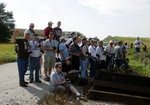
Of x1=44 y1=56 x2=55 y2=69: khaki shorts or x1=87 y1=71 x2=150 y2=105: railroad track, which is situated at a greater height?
x1=44 y1=56 x2=55 y2=69: khaki shorts

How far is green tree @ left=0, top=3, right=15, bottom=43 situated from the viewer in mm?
51713

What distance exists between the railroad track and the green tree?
47.5m

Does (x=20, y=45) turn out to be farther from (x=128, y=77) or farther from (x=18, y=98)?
(x=128, y=77)

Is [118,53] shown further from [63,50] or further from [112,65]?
[63,50]

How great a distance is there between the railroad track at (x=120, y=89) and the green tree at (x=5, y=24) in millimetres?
47484

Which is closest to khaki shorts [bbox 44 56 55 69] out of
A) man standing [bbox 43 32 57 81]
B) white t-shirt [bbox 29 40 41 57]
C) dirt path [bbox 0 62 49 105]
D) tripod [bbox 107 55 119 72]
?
man standing [bbox 43 32 57 81]

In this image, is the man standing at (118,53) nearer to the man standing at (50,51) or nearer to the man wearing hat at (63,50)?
the man wearing hat at (63,50)

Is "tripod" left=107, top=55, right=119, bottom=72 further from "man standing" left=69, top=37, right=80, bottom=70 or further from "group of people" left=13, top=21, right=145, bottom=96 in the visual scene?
"man standing" left=69, top=37, right=80, bottom=70

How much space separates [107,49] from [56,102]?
6.76 meters

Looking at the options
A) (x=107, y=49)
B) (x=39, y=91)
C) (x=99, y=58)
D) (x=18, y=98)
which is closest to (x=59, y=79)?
(x=39, y=91)

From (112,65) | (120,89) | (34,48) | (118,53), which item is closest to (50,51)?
(34,48)

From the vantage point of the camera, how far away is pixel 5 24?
54.1 meters

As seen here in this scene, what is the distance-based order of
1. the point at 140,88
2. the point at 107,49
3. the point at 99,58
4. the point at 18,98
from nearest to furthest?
the point at 18,98, the point at 140,88, the point at 99,58, the point at 107,49

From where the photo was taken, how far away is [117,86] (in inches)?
314
